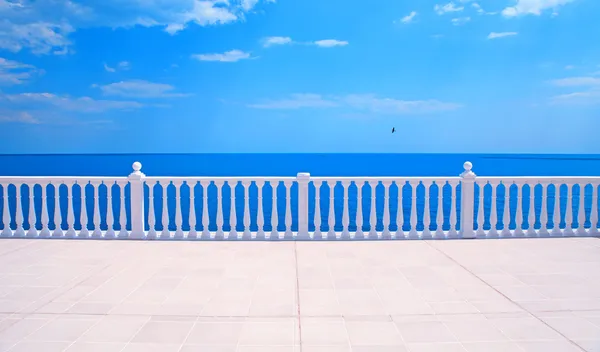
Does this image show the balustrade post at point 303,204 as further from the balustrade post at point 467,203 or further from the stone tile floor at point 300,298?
the balustrade post at point 467,203

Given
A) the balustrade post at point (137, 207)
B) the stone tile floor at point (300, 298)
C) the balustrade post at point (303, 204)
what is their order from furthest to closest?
the balustrade post at point (137, 207) < the balustrade post at point (303, 204) < the stone tile floor at point (300, 298)

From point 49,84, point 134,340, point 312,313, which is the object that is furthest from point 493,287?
point 49,84

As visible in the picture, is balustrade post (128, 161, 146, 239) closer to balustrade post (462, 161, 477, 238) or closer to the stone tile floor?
the stone tile floor

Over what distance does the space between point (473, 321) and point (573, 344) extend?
66 cm

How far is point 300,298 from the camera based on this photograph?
3521mm

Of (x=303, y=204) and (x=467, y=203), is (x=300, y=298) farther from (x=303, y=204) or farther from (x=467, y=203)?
(x=467, y=203)

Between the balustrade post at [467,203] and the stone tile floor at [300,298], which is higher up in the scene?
the balustrade post at [467,203]

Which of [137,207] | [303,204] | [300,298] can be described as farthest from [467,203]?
[137,207]

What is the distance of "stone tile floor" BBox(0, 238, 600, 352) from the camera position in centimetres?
274

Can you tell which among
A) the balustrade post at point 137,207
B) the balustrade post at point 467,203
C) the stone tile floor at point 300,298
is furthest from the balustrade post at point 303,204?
the balustrade post at point 137,207

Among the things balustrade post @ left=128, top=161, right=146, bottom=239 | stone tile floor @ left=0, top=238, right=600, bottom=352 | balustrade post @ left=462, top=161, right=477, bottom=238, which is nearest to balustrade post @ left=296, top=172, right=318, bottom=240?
stone tile floor @ left=0, top=238, right=600, bottom=352

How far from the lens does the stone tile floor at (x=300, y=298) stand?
2.74 metres

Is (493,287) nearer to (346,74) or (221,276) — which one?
(221,276)

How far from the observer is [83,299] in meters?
3.51
